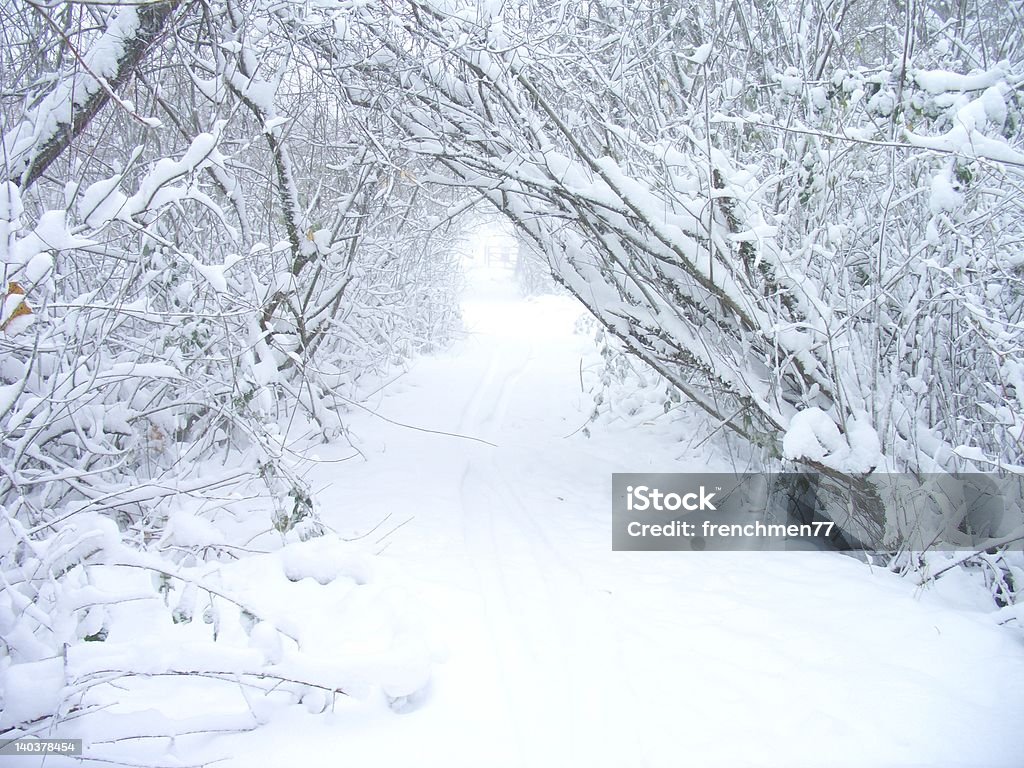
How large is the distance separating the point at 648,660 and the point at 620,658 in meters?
0.13

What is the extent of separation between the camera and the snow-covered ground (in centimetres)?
A: 221

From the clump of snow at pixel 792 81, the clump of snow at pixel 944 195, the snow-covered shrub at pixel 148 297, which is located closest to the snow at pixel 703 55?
the clump of snow at pixel 792 81

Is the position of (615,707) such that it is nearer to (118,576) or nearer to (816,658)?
(816,658)

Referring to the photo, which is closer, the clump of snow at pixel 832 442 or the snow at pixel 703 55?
the clump of snow at pixel 832 442

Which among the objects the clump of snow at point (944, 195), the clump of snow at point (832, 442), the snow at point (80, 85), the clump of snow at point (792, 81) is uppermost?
the clump of snow at point (792, 81)

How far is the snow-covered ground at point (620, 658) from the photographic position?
2.21m

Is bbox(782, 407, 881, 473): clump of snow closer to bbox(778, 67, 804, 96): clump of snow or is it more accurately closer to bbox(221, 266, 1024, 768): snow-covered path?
bbox(221, 266, 1024, 768): snow-covered path

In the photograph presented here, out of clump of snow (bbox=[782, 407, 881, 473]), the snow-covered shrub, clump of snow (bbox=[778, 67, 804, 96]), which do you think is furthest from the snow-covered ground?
clump of snow (bbox=[778, 67, 804, 96])

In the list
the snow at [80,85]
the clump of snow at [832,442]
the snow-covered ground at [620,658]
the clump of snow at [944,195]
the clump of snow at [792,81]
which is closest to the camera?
the snow-covered ground at [620,658]

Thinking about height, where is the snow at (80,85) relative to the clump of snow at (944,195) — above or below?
above

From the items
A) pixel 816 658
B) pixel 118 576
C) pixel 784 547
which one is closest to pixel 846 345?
pixel 784 547

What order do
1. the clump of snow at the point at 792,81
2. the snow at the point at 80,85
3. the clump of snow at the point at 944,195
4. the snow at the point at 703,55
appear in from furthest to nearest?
the snow at the point at 703,55
the clump of snow at the point at 792,81
the snow at the point at 80,85
the clump of snow at the point at 944,195

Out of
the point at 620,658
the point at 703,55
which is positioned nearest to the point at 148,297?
the point at 620,658

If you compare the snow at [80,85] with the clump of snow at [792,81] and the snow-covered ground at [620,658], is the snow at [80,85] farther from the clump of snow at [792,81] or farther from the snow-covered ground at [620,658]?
the clump of snow at [792,81]
